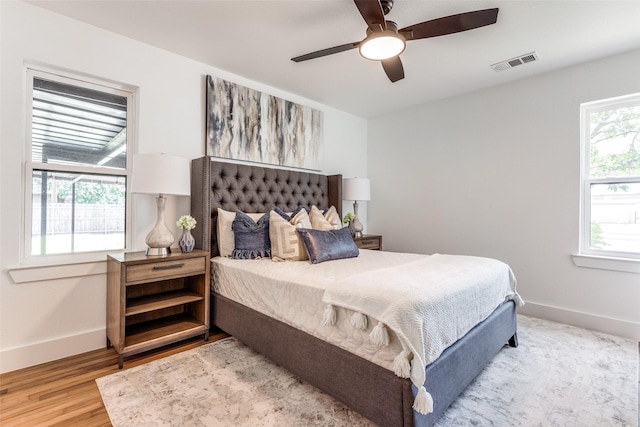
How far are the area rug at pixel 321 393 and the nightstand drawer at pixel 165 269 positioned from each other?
59 centimetres

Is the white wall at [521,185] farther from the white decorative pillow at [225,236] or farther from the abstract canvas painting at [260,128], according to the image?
the white decorative pillow at [225,236]

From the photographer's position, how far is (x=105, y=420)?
4.93 ft

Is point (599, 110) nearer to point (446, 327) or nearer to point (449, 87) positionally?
point (449, 87)

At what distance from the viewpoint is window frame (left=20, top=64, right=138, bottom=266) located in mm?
2094

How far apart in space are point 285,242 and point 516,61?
2.68 m

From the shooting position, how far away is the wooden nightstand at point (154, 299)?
203 cm

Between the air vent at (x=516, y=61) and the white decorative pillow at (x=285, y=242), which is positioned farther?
the air vent at (x=516, y=61)

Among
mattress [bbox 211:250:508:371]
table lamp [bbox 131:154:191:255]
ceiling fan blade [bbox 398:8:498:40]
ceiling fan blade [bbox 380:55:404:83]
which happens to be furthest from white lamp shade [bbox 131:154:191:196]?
ceiling fan blade [bbox 398:8:498:40]

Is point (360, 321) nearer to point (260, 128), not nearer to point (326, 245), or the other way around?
point (326, 245)

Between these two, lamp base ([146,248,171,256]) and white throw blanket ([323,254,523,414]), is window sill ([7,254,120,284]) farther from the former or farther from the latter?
white throw blanket ([323,254,523,414])

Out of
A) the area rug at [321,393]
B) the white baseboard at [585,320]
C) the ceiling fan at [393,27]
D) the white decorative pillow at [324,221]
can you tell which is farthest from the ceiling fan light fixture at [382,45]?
the white baseboard at [585,320]

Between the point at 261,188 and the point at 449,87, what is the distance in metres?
2.40

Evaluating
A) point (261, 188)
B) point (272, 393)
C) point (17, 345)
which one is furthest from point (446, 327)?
point (17, 345)

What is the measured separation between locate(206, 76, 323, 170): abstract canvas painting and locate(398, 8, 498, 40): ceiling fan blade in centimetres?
180
